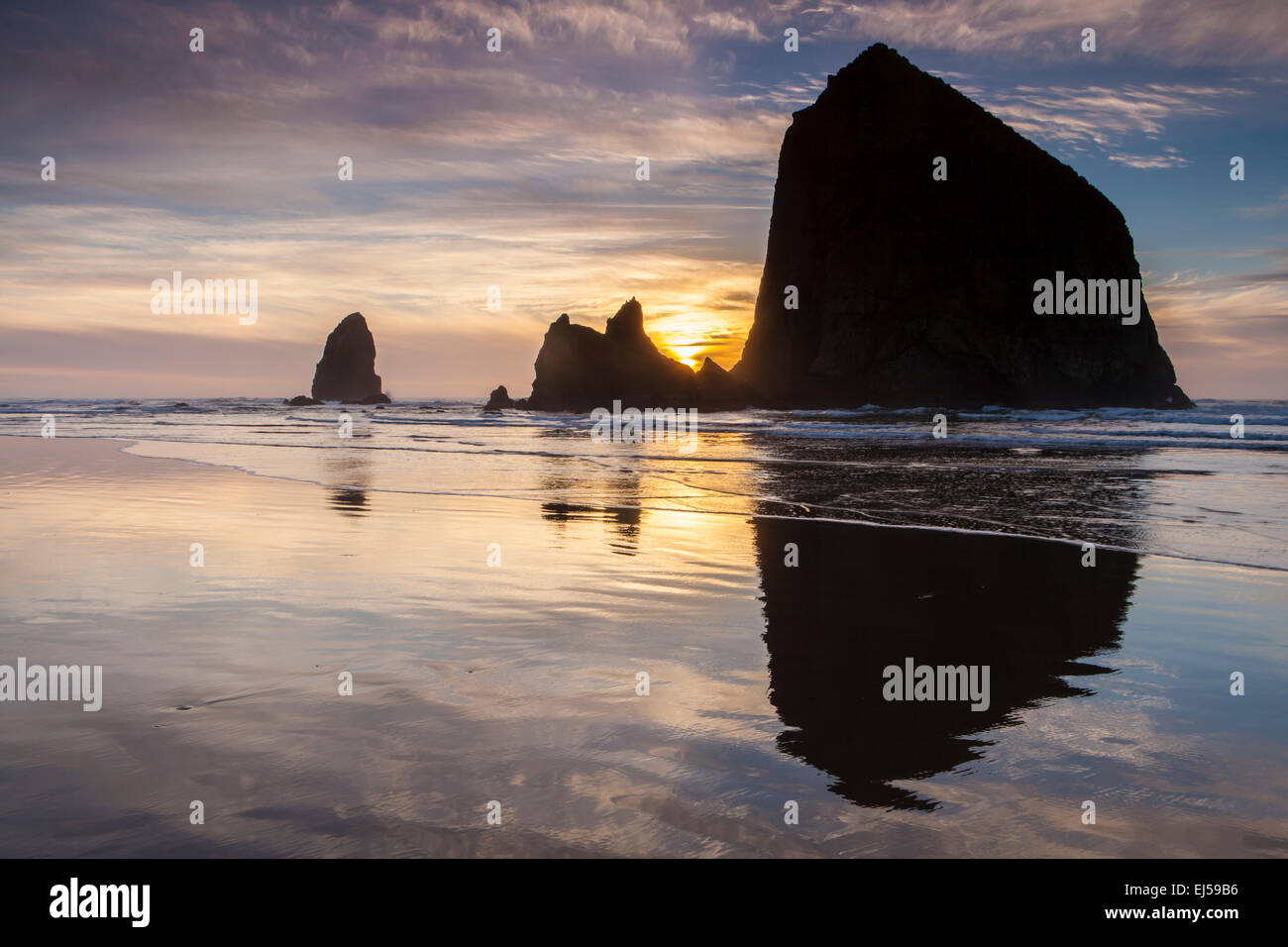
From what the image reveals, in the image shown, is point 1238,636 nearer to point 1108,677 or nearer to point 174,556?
point 1108,677

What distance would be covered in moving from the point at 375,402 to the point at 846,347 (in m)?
92.6

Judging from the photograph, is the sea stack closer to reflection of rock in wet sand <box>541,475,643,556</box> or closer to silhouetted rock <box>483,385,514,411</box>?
silhouetted rock <box>483,385,514,411</box>

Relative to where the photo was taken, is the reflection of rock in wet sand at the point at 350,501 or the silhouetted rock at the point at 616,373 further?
the silhouetted rock at the point at 616,373

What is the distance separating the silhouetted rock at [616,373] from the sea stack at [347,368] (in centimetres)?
7565

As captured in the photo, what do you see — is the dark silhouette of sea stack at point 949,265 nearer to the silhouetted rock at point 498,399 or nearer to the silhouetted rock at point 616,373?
the silhouetted rock at point 616,373

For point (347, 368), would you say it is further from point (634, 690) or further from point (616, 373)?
point (634, 690)

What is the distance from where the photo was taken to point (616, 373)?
96.6m

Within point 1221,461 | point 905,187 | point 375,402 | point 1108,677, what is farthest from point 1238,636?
point 375,402

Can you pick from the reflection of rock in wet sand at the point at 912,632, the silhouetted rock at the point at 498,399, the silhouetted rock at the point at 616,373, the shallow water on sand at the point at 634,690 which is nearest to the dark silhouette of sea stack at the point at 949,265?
the silhouetted rock at the point at 616,373

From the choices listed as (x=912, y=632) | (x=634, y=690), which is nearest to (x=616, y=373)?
(x=912, y=632)

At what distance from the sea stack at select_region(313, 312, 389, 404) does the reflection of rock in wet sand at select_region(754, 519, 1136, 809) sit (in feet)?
536

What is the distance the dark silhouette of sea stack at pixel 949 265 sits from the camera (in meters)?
84.7

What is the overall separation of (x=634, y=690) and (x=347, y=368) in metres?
171
